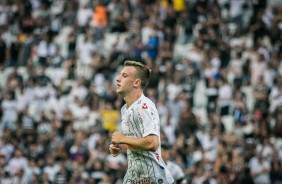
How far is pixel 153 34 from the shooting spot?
26016mm

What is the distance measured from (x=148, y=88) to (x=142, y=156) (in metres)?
14.0

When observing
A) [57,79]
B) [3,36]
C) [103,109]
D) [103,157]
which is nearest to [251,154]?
[103,157]

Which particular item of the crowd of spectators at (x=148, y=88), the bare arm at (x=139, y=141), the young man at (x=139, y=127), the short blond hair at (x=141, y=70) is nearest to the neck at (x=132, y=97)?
the young man at (x=139, y=127)

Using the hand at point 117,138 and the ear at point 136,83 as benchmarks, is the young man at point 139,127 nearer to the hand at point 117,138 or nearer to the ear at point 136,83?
the ear at point 136,83

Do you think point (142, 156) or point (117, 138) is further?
point (142, 156)

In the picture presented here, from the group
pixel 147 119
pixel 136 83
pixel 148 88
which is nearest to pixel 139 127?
pixel 147 119

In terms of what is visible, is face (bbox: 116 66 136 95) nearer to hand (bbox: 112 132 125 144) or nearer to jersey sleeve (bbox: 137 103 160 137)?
jersey sleeve (bbox: 137 103 160 137)

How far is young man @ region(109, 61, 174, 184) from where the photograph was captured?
29.5 ft

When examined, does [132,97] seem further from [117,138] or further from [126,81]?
[117,138]

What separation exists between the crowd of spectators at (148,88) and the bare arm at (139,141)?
25.9ft

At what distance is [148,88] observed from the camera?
2309cm

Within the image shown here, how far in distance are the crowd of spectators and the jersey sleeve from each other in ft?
25.5

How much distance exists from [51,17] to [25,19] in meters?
0.96

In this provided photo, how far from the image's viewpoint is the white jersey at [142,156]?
29.6ft
